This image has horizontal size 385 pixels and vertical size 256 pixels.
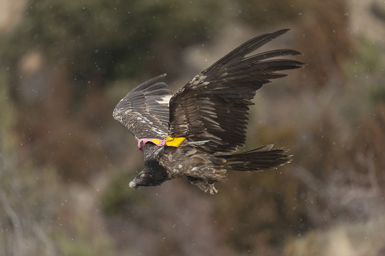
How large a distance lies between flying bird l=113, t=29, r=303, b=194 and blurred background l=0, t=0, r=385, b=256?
26.5 ft

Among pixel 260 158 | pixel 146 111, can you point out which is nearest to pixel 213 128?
pixel 260 158

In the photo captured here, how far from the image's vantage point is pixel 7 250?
41.5 ft

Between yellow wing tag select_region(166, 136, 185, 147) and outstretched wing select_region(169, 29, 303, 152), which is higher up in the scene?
outstretched wing select_region(169, 29, 303, 152)

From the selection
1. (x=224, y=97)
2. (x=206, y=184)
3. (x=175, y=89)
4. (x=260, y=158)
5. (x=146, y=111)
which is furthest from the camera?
(x=175, y=89)

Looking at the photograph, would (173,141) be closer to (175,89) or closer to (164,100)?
(164,100)

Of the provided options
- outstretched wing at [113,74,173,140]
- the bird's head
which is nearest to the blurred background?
outstretched wing at [113,74,173,140]

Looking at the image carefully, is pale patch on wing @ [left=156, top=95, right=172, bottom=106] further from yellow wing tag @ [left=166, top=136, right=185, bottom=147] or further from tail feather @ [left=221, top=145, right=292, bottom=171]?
tail feather @ [left=221, top=145, right=292, bottom=171]

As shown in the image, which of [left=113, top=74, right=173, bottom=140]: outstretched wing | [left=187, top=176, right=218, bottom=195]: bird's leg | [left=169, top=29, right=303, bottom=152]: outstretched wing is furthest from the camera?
[left=113, top=74, right=173, bottom=140]: outstretched wing

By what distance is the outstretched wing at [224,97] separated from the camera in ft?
12.5

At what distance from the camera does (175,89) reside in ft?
57.5

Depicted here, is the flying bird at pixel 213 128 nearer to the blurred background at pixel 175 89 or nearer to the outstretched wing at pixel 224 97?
the outstretched wing at pixel 224 97

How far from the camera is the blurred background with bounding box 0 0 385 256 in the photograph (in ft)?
45.9

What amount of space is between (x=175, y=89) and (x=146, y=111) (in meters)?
11.8

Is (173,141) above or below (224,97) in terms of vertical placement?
below
